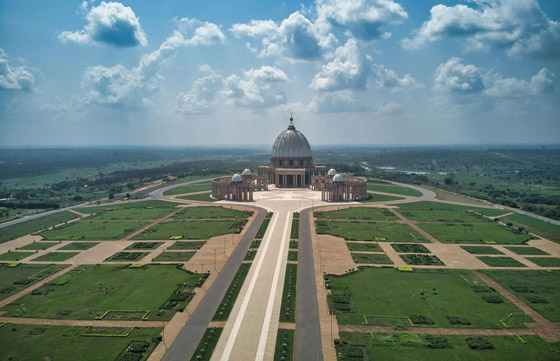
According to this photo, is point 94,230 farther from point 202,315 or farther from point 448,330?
point 448,330

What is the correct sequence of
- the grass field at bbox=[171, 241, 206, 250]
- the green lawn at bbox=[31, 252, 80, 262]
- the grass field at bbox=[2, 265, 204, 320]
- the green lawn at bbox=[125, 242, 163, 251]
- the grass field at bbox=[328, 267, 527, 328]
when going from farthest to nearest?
the green lawn at bbox=[125, 242, 163, 251]
the grass field at bbox=[171, 241, 206, 250]
the green lawn at bbox=[31, 252, 80, 262]
the grass field at bbox=[2, 265, 204, 320]
the grass field at bbox=[328, 267, 527, 328]

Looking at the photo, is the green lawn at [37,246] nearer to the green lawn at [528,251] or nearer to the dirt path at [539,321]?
the dirt path at [539,321]

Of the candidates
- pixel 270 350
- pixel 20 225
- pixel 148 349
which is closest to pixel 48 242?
pixel 20 225

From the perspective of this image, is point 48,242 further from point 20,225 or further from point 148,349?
point 148,349

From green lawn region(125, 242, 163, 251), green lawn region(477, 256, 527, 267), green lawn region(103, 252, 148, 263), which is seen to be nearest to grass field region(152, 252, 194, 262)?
green lawn region(103, 252, 148, 263)

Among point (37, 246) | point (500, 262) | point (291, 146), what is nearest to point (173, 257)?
point (37, 246)

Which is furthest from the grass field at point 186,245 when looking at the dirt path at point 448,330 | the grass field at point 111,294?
the dirt path at point 448,330

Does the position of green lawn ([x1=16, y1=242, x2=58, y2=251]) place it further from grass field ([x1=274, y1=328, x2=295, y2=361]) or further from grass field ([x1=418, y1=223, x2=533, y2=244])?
grass field ([x1=418, y1=223, x2=533, y2=244])
